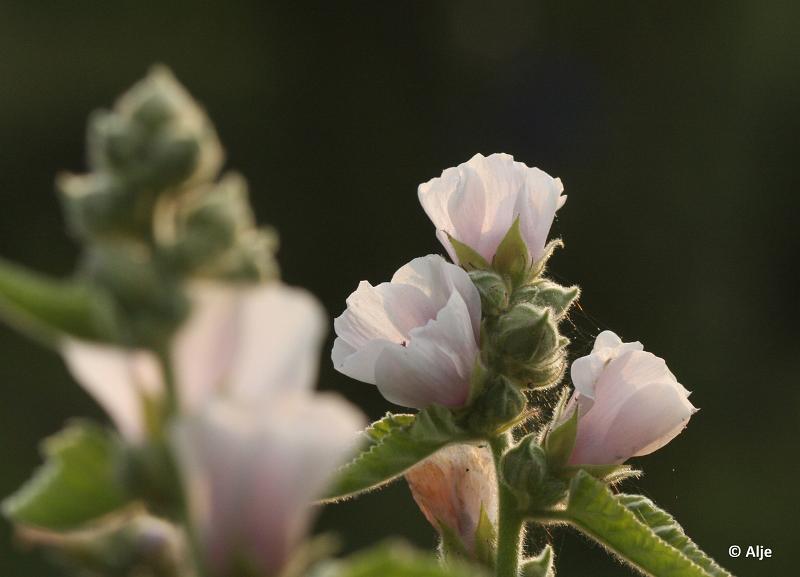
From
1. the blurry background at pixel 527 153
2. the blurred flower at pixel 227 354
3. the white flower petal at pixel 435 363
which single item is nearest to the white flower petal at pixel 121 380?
the blurred flower at pixel 227 354

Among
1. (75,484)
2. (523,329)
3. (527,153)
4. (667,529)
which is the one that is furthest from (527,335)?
(527,153)

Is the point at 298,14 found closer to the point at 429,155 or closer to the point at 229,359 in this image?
the point at 429,155

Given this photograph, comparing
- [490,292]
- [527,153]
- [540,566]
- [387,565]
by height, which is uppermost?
[527,153]

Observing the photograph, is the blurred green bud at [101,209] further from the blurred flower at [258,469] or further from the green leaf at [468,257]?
→ the green leaf at [468,257]

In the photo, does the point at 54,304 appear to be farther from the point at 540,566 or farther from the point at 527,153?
the point at 527,153

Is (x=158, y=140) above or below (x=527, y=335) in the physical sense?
below

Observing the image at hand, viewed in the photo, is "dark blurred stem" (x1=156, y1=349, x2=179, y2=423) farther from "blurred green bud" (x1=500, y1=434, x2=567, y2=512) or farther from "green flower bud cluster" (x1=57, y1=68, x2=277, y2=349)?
"blurred green bud" (x1=500, y1=434, x2=567, y2=512)
